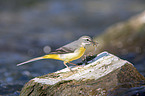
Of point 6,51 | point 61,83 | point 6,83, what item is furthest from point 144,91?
point 6,51

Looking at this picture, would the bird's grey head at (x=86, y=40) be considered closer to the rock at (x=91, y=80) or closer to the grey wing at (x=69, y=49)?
the grey wing at (x=69, y=49)

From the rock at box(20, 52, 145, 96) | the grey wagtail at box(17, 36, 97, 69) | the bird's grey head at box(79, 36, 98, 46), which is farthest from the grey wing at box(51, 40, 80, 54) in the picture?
the rock at box(20, 52, 145, 96)

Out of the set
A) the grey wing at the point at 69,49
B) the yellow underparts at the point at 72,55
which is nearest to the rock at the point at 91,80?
the yellow underparts at the point at 72,55

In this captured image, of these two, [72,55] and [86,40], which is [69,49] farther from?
[86,40]

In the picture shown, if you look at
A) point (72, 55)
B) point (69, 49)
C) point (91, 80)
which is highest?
point (69, 49)

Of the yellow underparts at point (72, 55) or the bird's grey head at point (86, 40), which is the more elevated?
the bird's grey head at point (86, 40)

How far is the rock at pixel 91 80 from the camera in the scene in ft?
12.5

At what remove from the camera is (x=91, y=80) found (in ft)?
13.0

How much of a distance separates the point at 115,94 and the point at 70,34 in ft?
43.8

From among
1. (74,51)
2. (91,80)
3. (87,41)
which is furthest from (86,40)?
(91,80)

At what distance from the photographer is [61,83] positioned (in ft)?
13.4

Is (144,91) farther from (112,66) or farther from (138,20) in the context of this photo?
(138,20)

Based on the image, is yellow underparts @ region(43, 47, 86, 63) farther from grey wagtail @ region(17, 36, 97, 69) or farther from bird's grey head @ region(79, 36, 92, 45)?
bird's grey head @ region(79, 36, 92, 45)

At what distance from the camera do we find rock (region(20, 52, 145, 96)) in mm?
3807
